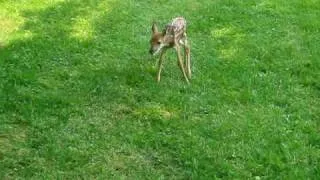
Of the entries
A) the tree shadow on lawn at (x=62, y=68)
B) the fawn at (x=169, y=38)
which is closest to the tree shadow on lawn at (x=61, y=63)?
the tree shadow on lawn at (x=62, y=68)

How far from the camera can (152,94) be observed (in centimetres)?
879

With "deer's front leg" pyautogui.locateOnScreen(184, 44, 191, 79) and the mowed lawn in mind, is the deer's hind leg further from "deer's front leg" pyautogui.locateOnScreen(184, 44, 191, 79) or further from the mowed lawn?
the mowed lawn

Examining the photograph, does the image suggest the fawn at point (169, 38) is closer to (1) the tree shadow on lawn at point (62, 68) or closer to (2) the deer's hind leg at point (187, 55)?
(2) the deer's hind leg at point (187, 55)

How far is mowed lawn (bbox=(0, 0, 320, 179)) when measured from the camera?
7.34m

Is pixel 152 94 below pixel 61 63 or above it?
below

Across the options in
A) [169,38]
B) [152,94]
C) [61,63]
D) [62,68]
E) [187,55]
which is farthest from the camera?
[61,63]

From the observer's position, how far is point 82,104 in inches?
334

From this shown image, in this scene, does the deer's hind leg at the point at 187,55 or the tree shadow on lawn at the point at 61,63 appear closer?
the tree shadow on lawn at the point at 61,63

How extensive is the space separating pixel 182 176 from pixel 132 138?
928 mm

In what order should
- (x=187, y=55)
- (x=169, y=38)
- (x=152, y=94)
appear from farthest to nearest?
(x=187, y=55) < (x=152, y=94) < (x=169, y=38)

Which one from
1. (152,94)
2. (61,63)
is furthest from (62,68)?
(152,94)

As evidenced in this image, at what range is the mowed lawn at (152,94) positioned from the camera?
7.34 m

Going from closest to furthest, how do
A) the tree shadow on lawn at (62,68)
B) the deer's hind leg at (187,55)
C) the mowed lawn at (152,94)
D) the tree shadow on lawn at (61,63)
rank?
the mowed lawn at (152,94) → the tree shadow on lawn at (62,68) → the tree shadow on lawn at (61,63) → the deer's hind leg at (187,55)

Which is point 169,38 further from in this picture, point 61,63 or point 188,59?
point 61,63
